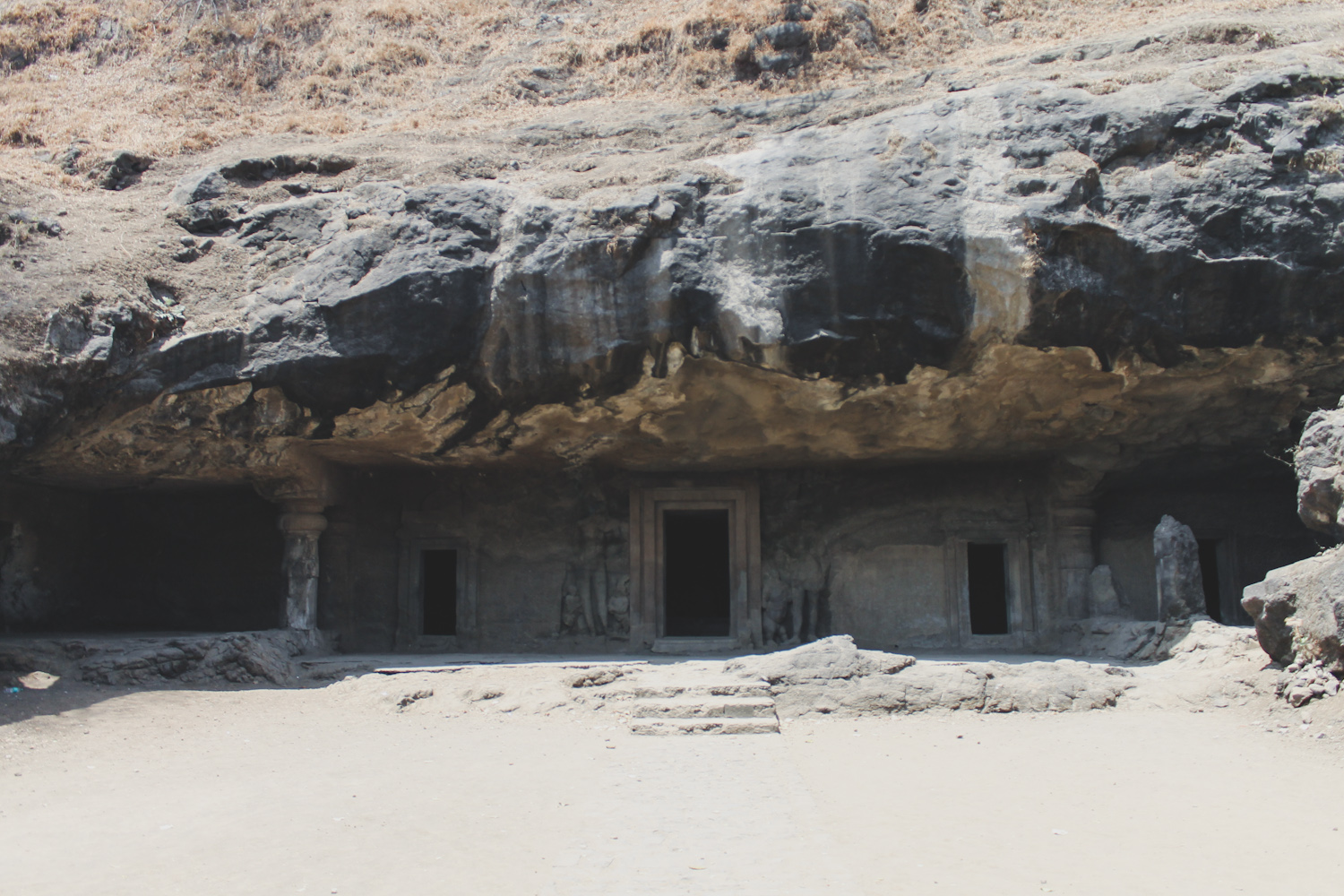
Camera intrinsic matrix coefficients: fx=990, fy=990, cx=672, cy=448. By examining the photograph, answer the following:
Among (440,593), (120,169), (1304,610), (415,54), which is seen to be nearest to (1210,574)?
(1304,610)

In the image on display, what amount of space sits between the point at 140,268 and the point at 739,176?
18.3ft

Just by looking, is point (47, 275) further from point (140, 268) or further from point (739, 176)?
point (739, 176)

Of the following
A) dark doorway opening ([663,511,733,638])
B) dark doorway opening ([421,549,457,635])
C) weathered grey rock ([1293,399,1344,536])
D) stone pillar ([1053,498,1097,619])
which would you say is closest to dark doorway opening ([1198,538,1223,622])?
stone pillar ([1053,498,1097,619])

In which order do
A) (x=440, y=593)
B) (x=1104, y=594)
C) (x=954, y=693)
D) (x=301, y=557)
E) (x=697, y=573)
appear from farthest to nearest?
(x=697, y=573) < (x=440, y=593) < (x=1104, y=594) < (x=301, y=557) < (x=954, y=693)

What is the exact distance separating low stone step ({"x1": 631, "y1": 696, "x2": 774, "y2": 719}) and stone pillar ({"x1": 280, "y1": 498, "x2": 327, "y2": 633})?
502 centimetres

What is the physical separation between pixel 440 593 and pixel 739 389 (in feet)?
24.1

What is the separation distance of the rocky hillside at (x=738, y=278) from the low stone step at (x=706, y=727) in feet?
11.3

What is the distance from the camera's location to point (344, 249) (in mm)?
9195

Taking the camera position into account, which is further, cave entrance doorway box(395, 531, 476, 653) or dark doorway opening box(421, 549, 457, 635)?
dark doorway opening box(421, 549, 457, 635)

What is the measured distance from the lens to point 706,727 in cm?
680

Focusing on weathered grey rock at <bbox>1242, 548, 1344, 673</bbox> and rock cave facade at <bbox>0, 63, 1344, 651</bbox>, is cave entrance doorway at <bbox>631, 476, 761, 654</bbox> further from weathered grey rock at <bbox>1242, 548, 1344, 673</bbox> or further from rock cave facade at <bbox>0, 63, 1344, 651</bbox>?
weathered grey rock at <bbox>1242, 548, 1344, 673</bbox>

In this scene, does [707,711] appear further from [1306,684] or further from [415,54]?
[415,54]

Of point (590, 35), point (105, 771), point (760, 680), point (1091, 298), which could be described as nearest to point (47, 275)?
point (105, 771)

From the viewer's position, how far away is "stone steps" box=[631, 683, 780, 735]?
267 inches
